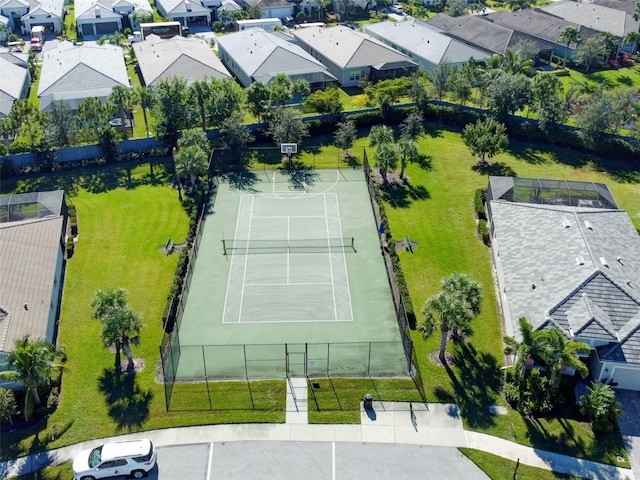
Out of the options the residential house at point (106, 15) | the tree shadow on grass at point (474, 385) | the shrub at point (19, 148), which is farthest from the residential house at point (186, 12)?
the tree shadow on grass at point (474, 385)

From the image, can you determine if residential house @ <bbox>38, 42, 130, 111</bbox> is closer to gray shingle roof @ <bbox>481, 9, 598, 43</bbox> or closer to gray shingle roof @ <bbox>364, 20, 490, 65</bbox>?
gray shingle roof @ <bbox>364, 20, 490, 65</bbox>

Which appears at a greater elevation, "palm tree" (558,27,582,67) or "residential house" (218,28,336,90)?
"palm tree" (558,27,582,67)

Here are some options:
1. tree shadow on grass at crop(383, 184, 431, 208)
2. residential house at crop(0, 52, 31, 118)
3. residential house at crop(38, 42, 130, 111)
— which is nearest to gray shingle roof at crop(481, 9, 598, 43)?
tree shadow on grass at crop(383, 184, 431, 208)

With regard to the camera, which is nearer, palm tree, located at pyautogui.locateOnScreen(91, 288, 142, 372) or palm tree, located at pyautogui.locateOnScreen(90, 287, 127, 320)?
palm tree, located at pyautogui.locateOnScreen(91, 288, 142, 372)

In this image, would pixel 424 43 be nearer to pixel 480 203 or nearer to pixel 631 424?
pixel 480 203

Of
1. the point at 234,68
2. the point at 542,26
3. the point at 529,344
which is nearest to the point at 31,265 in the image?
the point at 529,344

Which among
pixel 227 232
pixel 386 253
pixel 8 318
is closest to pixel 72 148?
pixel 227 232
